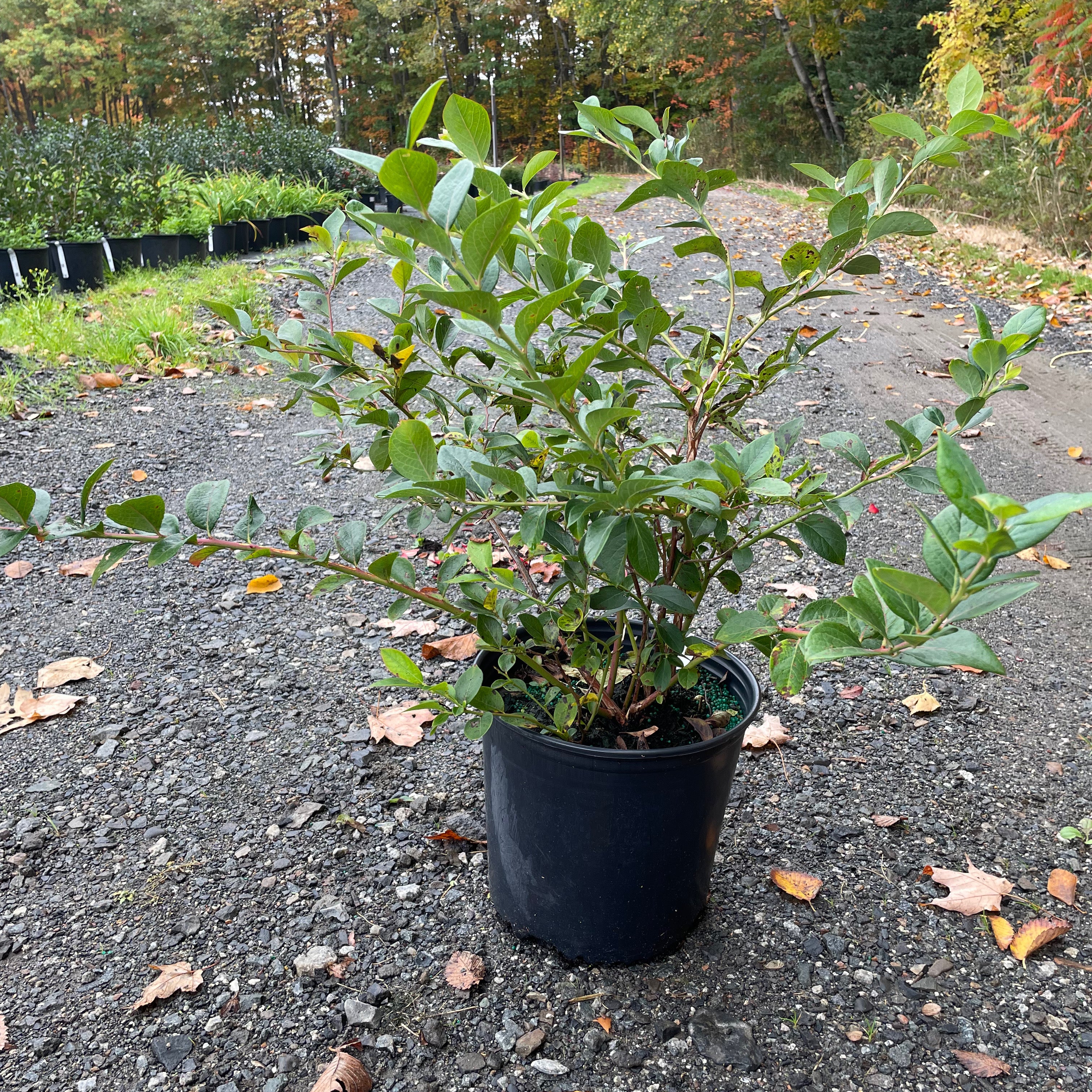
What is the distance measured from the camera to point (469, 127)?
3.04ft

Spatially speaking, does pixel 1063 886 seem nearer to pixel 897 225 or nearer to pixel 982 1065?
pixel 982 1065

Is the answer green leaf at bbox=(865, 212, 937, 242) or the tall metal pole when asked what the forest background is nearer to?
the tall metal pole

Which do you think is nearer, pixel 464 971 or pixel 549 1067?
pixel 549 1067

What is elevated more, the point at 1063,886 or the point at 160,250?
the point at 160,250

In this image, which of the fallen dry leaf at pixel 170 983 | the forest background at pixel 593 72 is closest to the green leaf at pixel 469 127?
the fallen dry leaf at pixel 170 983

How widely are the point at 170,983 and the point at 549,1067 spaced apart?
67cm

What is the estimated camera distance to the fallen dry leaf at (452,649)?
7.80ft

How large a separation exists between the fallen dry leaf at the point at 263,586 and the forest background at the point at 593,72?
24.0 feet

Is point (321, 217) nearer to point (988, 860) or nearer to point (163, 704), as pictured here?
point (163, 704)

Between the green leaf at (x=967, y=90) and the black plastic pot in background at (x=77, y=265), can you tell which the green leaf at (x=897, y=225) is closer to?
the green leaf at (x=967, y=90)

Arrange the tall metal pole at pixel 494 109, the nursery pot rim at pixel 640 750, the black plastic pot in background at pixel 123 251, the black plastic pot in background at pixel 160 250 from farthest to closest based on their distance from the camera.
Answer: the tall metal pole at pixel 494 109 < the black plastic pot in background at pixel 160 250 < the black plastic pot in background at pixel 123 251 < the nursery pot rim at pixel 640 750

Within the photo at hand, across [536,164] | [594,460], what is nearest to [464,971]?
[594,460]

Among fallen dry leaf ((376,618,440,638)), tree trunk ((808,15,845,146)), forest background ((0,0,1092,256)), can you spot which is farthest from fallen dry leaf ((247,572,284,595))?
tree trunk ((808,15,845,146))

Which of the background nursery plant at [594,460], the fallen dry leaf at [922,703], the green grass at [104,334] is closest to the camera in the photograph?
the background nursery plant at [594,460]
